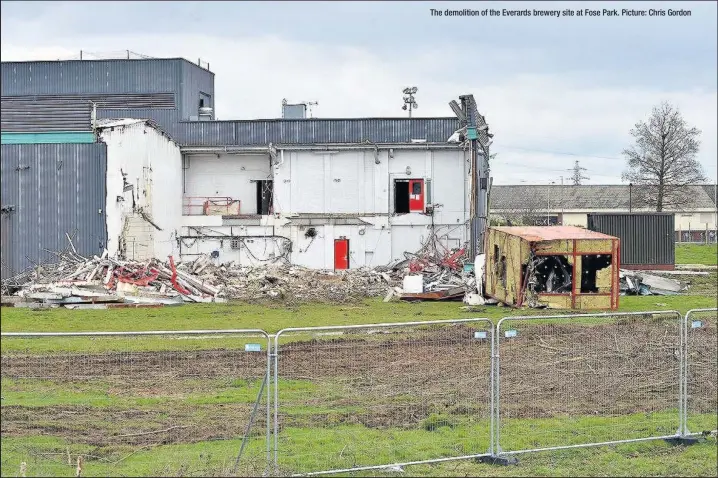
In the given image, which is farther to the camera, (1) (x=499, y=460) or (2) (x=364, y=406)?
(2) (x=364, y=406)

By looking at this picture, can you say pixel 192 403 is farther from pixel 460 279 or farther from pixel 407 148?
pixel 407 148

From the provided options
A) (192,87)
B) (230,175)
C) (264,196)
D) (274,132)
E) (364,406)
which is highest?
(192,87)

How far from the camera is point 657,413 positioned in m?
14.0

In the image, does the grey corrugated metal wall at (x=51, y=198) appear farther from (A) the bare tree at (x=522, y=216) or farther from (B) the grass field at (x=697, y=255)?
(A) the bare tree at (x=522, y=216)

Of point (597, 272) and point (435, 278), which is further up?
point (597, 272)

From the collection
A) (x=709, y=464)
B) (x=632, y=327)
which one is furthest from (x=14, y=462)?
(x=632, y=327)

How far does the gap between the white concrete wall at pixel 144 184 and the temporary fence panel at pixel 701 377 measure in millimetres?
27040

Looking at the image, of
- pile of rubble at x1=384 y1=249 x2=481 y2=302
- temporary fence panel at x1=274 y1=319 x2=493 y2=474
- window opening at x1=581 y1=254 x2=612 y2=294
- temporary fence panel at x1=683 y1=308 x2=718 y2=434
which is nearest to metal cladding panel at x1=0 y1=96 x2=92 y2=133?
pile of rubble at x1=384 y1=249 x2=481 y2=302

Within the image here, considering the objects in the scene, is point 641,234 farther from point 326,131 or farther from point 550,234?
point 326,131

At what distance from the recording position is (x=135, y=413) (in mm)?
13047

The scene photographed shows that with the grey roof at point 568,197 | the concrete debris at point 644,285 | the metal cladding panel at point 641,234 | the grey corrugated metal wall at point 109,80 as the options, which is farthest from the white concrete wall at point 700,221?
the concrete debris at point 644,285

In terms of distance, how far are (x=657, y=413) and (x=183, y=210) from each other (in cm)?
4029

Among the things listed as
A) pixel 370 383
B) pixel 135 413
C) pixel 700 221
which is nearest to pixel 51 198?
pixel 135 413

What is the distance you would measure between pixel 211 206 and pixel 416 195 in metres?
10.8
